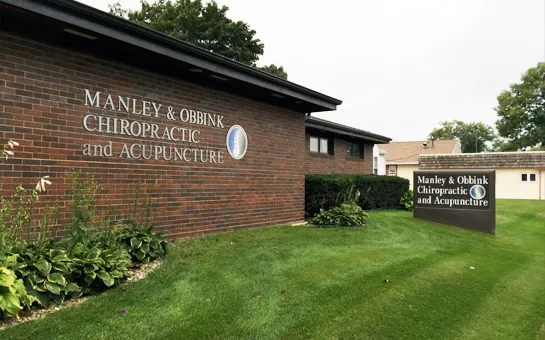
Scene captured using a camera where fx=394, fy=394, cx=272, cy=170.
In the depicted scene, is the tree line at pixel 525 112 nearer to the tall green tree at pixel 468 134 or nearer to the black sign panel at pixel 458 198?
the tall green tree at pixel 468 134

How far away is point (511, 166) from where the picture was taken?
31000 mm

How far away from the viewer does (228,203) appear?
26.0 feet

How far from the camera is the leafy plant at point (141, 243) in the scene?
5102 mm

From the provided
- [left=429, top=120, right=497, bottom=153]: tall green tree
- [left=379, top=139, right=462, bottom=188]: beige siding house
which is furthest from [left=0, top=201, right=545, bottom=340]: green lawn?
[left=429, top=120, right=497, bottom=153]: tall green tree

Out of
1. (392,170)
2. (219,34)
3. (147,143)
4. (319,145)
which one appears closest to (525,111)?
(392,170)

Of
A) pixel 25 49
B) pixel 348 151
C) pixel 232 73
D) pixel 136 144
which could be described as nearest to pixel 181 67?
pixel 232 73

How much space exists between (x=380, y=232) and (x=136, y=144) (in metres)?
5.61

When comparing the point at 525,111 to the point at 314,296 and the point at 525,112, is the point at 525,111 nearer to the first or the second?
the point at 525,112

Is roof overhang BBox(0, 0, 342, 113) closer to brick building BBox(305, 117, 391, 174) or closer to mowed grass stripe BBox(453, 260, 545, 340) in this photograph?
mowed grass stripe BBox(453, 260, 545, 340)

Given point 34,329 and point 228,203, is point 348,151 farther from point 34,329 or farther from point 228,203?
point 34,329

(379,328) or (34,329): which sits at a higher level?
(34,329)

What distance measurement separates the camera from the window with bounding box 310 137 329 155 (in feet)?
48.4

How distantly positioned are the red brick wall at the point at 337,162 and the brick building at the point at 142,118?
4.91 m

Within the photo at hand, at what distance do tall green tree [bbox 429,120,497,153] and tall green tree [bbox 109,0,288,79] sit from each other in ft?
159
